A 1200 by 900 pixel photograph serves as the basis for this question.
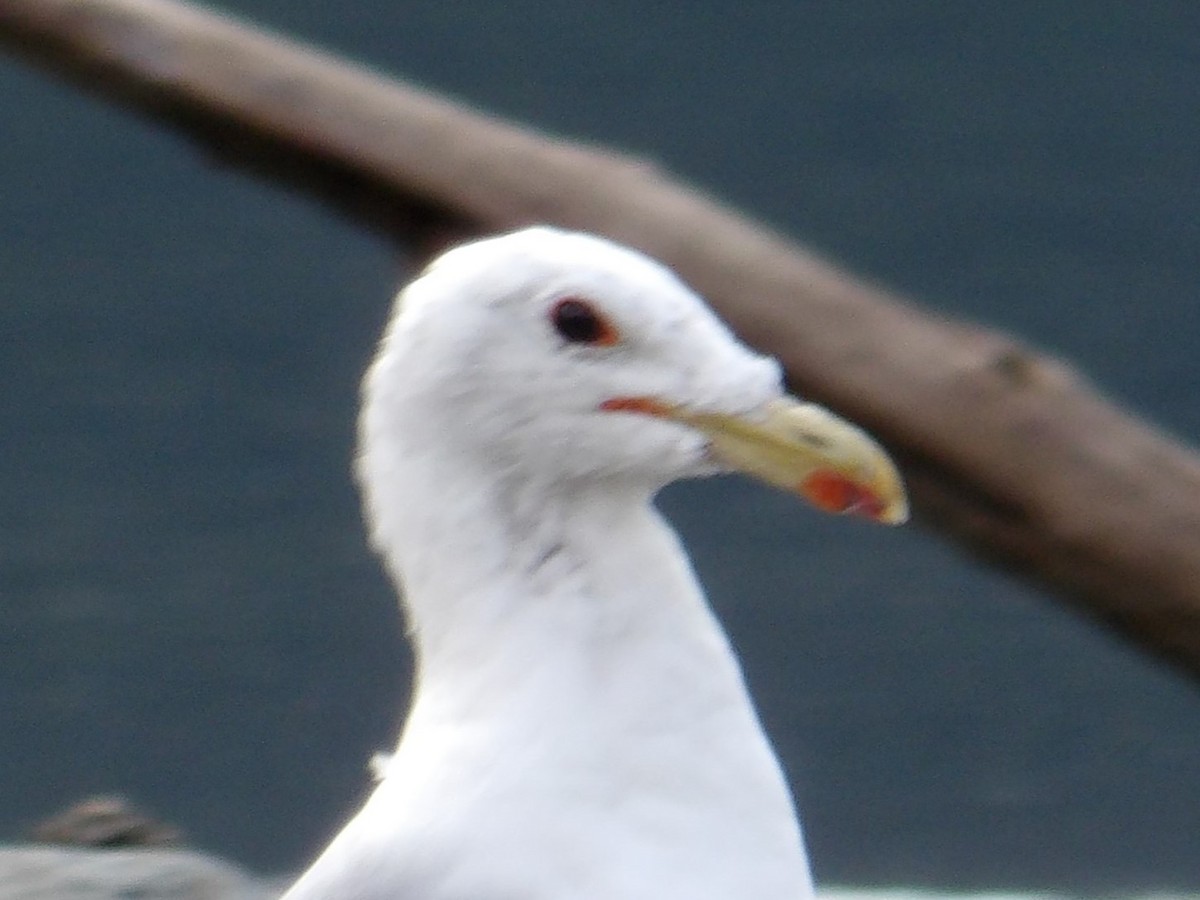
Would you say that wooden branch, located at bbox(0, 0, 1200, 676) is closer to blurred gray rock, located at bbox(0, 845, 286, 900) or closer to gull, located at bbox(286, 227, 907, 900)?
gull, located at bbox(286, 227, 907, 900)

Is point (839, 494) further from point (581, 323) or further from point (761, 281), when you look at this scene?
point (761, 281)

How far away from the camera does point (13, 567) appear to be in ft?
13.2

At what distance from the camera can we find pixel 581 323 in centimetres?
145

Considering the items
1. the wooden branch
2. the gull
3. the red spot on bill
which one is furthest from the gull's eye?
the wooden branch

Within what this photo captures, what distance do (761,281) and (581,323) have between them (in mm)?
668

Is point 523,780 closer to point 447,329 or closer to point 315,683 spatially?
point 447,329

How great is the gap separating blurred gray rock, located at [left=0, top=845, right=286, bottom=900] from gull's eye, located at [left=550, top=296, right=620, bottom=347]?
1.28 metres

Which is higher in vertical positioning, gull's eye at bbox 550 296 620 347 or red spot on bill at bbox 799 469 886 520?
gull's eye at bbox 550 296 620 347

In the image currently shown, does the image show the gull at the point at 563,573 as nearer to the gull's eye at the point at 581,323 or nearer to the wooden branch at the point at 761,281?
the gull's eye at the point at 581,323

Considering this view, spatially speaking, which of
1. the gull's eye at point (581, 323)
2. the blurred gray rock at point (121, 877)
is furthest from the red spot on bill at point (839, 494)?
the blurred gray rock at point (121, 877)

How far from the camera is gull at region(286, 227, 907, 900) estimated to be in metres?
1.43

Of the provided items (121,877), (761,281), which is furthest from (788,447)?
(121,877)

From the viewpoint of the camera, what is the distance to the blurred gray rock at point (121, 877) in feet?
8.45

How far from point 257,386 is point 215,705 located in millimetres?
480
